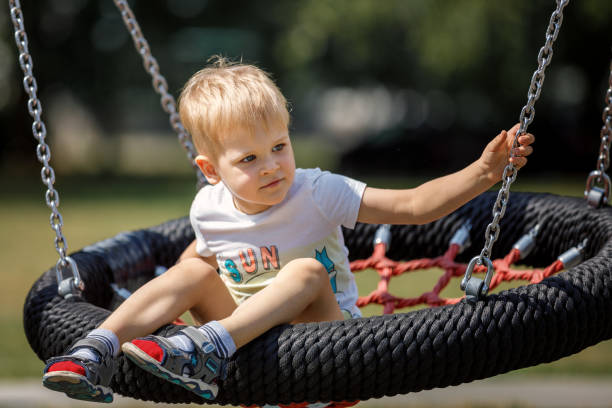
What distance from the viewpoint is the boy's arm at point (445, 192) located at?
1.58 m

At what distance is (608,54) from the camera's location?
1059 cm

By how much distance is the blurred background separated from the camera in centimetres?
959

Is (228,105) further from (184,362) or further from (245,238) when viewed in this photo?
(184,362)

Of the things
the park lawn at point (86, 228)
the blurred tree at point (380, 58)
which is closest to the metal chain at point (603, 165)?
the park lawn at point (86, 228)

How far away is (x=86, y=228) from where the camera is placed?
8.23 meters

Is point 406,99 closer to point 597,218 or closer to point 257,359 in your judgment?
point 597,218

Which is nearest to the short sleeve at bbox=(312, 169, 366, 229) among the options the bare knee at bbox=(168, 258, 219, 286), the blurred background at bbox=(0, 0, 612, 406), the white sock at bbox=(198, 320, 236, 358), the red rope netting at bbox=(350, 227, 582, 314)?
the bare knee at bbox=(168, 258, 219, 286)

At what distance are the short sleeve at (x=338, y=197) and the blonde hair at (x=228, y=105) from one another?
18 centimetres

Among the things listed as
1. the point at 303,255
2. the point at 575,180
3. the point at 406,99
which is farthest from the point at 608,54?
the point at 303,255

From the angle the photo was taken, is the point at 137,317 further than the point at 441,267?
No

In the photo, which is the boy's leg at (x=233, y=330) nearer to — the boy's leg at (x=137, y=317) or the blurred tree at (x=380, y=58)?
the boy's leg at (x=137, y=317)

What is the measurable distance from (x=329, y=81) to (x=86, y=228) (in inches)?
217

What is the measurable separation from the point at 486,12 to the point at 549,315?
860 cm

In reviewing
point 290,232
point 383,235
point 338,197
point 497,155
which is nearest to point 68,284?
point 290,232
